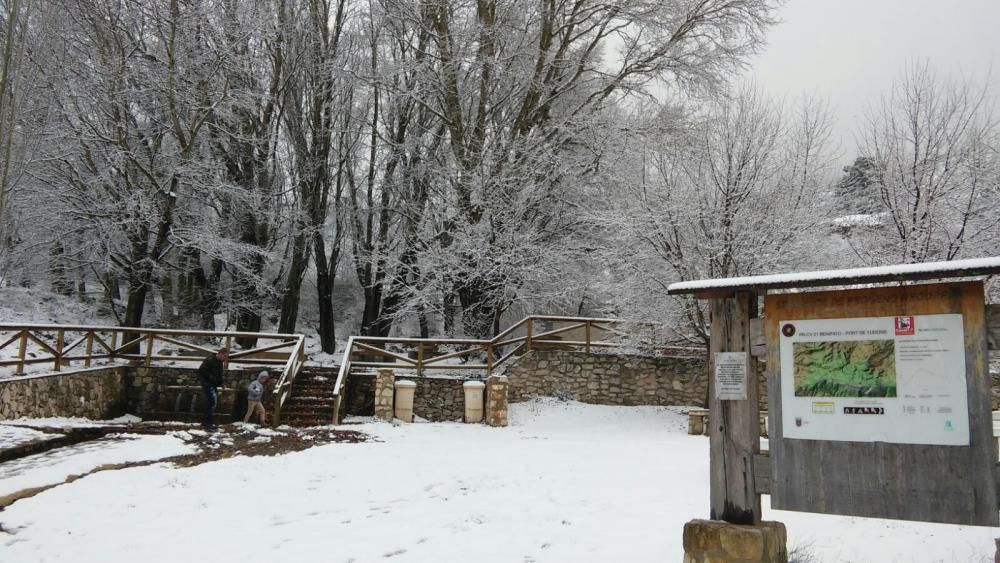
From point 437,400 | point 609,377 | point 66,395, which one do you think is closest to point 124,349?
point 66,395

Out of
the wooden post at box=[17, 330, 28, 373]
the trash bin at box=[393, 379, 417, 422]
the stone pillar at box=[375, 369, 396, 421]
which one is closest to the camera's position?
the wooden post at box=[17, 330, 28, 373]

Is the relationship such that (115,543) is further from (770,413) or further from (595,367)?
(595,367)

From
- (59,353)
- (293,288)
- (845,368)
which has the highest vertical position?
(293,288)

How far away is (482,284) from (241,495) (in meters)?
11.1

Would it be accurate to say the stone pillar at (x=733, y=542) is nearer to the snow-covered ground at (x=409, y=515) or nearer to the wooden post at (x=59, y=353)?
the snow-covered ground at (x=409, y=515)

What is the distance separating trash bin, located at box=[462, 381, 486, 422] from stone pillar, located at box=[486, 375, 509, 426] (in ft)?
0.77

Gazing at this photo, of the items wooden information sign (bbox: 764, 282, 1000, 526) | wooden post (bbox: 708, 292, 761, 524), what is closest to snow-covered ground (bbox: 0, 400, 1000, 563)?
wooden post (bbox: 708, 292, 761, 524)

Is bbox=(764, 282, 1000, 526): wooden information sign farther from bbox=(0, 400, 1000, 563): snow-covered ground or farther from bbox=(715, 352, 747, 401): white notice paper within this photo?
bbox=(0, 400, 1000, 563): snow-covered ground

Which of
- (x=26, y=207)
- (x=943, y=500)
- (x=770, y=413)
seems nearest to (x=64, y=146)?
(x=26, y=207)

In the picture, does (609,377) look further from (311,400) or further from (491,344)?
(311,400)

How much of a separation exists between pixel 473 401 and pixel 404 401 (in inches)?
56.3

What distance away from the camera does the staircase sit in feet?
42.6

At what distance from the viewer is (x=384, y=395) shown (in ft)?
43.9

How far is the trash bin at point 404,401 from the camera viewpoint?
44.4ft
